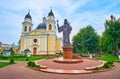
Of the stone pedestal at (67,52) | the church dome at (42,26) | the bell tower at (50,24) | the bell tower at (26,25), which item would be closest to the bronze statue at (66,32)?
the stone pedestal at (67,52)

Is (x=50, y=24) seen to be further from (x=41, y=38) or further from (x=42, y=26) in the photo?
(x=41, y=38)

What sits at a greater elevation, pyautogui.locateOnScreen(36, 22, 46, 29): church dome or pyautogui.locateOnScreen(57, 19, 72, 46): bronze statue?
pyautogui.locateOnScreen(36, 22, 46, 29): church dome

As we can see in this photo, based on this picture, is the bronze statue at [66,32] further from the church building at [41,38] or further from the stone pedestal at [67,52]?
the church building at [41,38]

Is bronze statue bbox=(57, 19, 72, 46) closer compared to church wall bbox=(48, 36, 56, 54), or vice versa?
bronze statue bbox=(57, 19, 72, 46)

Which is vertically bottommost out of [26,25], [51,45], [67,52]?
[67,52]

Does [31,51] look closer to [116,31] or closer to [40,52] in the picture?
[40,52]

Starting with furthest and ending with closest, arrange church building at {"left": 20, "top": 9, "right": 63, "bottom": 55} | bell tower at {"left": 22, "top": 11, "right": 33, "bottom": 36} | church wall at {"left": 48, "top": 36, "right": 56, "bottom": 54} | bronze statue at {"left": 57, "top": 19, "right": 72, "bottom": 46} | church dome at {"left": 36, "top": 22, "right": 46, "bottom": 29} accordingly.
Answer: church dome at {"left": 36, "top": 22, "right": 46, "bottom": 29}
bell tower at {"left": 22, "top": 11, "right": 33, "bottom": 36}
church building at {"left": 20, "top": 9, "right": 63, "bottom": 55}
church wall at {"left": 48, "top": 36, "right": 56, "bottom": 54}
bronze statue at {"left": 57, "top": 19, "right": 72, "bottom": 46}

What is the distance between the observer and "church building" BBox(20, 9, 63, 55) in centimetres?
5050

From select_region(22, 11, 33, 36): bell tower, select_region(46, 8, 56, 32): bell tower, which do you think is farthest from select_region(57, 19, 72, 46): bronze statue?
select_region(22, 11, 33, 36): bell tower

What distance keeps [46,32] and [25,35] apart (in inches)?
320

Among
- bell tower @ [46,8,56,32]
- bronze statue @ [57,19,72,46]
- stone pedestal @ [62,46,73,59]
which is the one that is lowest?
stone pedestal @ [62,46,73,59]

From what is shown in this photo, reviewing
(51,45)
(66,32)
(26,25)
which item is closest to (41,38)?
(51,45)

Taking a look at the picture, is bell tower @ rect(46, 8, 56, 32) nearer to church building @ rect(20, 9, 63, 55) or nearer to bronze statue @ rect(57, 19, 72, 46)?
church building @ rect(20, 9, 63, 55)

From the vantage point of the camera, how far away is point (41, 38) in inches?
2040
